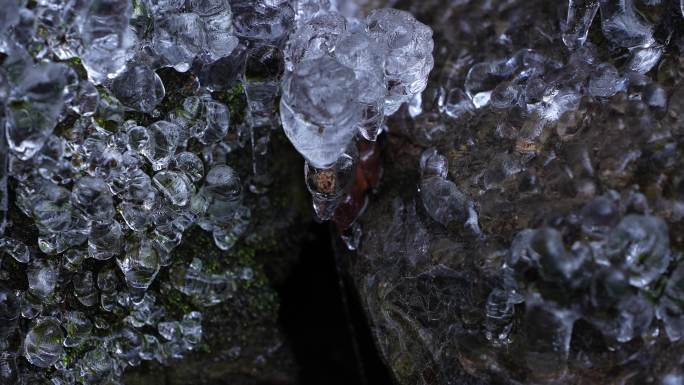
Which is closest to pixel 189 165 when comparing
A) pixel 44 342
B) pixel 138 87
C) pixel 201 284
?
pixel 138 87

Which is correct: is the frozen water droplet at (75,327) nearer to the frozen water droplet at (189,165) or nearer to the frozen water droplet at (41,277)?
the frozen water droplet at (41,277)

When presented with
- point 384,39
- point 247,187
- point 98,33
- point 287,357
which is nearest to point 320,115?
point 384,39

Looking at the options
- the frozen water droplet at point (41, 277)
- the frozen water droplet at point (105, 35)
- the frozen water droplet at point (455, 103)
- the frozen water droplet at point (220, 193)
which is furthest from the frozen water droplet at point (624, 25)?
the frozen water droplet at point (41, 277)

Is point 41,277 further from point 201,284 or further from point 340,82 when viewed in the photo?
point 340,82

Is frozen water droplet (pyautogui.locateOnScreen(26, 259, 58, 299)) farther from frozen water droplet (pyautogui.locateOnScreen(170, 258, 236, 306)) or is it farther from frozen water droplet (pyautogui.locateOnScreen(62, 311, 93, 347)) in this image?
frozen water droplet (pyautogui.locateOnScreen(170, 258, 236, 306))

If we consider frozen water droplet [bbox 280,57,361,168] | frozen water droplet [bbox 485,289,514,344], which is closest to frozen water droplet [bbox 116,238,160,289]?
frozen water droplet [bbox 280,57,361,168]
